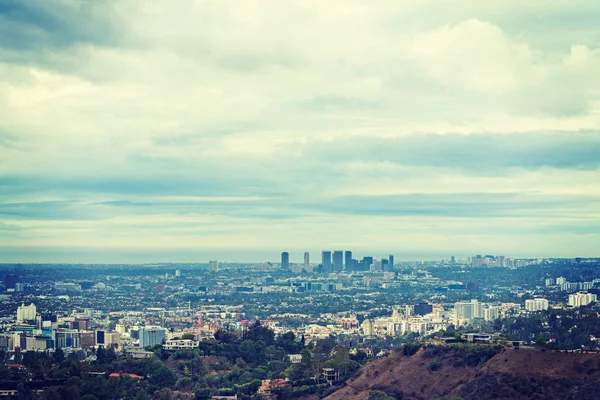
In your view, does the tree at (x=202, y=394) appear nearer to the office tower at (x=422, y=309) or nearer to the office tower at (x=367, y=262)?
the office tower at (x=422, y=309)

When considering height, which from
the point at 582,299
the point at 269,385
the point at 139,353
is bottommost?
the point at 269,385

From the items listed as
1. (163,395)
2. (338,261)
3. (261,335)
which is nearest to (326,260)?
(338,261)

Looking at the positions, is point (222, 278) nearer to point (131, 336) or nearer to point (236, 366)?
point (131, 336)

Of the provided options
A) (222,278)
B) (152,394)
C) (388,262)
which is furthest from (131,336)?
(388,262)

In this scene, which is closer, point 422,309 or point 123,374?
point 123,374

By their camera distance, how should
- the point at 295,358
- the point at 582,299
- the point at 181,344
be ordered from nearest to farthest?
the point at 295,358
the point at 181,344
the point at 582,299

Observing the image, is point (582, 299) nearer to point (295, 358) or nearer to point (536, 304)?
point (536, 304)

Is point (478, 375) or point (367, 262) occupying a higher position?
point (367, 262)
